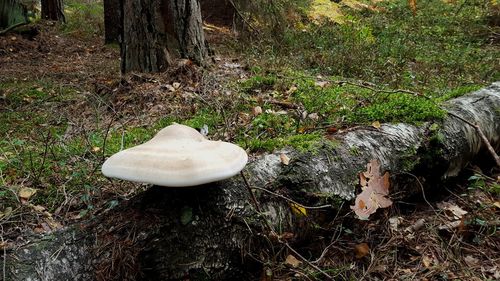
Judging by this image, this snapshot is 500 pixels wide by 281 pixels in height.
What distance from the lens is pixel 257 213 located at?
93.9 inches

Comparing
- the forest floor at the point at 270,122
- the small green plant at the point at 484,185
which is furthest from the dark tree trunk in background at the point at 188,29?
the small green plant at the point at 484,185

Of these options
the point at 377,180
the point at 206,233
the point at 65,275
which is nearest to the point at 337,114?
the point at 377,180

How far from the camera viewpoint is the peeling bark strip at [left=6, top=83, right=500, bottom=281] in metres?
2.02

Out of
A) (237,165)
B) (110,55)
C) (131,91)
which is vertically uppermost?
(237,165)

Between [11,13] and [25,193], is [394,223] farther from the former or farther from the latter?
[11,13]

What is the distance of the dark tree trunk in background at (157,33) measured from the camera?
5.50 meters

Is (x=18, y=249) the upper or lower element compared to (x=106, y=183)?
upper

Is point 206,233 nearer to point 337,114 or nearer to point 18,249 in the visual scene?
point 18,249

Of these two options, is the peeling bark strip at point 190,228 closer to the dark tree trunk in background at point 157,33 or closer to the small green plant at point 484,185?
the small green plant at point 484,185

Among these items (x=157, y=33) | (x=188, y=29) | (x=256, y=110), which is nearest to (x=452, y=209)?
(x=256, y=110)

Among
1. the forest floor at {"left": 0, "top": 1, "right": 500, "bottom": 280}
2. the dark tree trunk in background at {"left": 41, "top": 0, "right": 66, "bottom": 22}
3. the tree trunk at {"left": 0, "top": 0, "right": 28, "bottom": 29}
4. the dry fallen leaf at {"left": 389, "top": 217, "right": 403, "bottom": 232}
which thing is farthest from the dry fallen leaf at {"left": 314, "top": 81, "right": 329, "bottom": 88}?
the dark tree trunk in background at {"left": 41, "top": 0, "right": 66, "bottom": 22}

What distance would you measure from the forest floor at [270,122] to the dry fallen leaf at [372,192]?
5.7 inches

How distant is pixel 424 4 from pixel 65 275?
597 inches

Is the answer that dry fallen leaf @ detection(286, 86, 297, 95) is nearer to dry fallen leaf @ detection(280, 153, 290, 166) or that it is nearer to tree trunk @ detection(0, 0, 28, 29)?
dry fallen leaf @ detection(280, 153, 290, 166)
